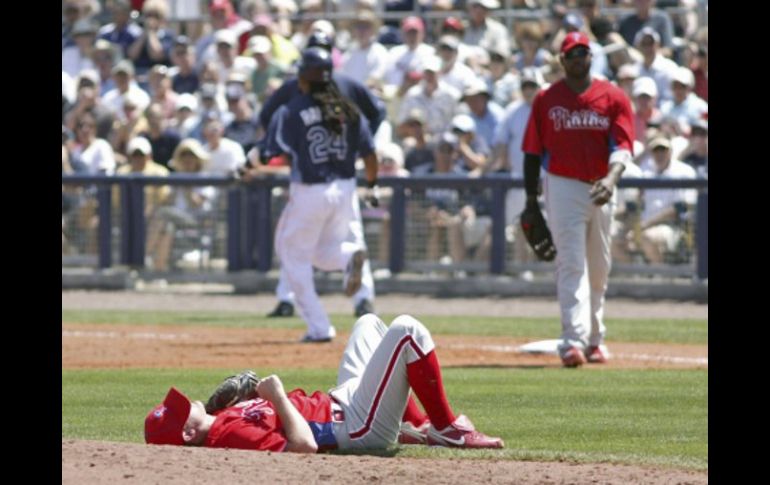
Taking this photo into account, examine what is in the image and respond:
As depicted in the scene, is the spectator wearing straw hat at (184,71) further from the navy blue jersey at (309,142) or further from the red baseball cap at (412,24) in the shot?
the navy blue jersey at (309,142)

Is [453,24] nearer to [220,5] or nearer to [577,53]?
[220,5]

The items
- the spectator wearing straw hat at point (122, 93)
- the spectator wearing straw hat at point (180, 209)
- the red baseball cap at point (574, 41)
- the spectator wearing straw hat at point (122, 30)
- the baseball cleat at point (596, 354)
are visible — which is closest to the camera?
the red baseball cap at point (574, 41)

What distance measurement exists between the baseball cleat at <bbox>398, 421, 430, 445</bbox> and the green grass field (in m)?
0.15

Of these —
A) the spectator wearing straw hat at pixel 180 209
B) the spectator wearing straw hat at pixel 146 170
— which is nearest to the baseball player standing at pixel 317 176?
the spectator wearing straw hat at pixel 180 209

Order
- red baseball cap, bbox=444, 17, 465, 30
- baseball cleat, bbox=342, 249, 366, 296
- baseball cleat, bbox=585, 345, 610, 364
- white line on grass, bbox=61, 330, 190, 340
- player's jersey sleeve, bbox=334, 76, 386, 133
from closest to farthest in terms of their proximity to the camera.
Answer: baseball cleat, bbox=585, 345, 610, 364 < baseball cleat, bbox=342, 249, 366, 296 < white line on grass, bbox=61, 330, 190, 340 < player's jersey sleeve, bbox=334, 76, 386, 133 < red baseball cap, bbox=444, 17, 465, 30

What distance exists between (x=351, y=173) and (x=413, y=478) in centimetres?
753

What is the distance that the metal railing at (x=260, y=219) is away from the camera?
19.5 meters

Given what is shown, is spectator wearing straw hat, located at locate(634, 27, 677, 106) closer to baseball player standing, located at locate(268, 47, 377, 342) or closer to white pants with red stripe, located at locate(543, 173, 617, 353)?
baseball player standing, located at locate(268, 47, 377, 342)

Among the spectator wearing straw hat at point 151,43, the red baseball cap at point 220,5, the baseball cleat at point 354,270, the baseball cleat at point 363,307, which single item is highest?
the red baseball cap at point 220,5

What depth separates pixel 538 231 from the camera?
12672mm

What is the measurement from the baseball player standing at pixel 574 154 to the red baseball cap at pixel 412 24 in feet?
31.0

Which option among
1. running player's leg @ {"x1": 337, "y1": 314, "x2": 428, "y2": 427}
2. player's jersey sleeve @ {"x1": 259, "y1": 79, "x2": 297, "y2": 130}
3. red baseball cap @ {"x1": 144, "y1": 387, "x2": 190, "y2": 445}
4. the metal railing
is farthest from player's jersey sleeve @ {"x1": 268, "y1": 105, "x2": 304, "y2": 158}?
red baseball cap @ {"x1": 144, "y1": 387, "x2": 190, "y2": 445}

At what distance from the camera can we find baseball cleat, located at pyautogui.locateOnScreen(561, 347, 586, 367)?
1244 cm
